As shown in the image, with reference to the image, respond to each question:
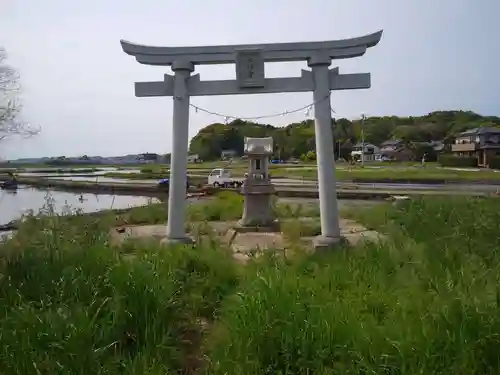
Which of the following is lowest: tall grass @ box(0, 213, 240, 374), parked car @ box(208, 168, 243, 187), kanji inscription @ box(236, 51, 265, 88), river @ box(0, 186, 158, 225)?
river @ box(0, 186, 158, 225)

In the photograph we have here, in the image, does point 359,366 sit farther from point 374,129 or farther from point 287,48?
point 374,129

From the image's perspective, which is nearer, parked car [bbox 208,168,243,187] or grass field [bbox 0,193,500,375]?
grass field [bbox 0,193,500,375]

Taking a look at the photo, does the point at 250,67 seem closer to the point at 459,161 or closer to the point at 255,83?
the point at 255,83

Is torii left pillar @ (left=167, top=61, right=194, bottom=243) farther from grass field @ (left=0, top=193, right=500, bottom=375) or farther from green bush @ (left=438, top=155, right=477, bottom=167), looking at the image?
green bush @ (left=438, top=155, right=477, bottom=167)

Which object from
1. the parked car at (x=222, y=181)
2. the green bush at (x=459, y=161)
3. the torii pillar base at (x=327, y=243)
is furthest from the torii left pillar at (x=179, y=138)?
the green bush at (x=459, y=161)

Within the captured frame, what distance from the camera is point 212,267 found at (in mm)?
6402

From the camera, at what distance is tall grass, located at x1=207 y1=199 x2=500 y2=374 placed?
11.5 feet

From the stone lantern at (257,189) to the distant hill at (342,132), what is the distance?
42.4 m

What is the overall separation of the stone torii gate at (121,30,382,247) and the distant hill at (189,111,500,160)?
4572 cm

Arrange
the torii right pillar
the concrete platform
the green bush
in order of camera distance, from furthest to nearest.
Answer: the green bush → the concrete platform → the torii right pillar

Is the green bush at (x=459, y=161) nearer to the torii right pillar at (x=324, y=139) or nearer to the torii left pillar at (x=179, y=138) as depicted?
the torii right pillar at (x=324, y=139)

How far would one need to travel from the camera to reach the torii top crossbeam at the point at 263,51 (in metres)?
8.73

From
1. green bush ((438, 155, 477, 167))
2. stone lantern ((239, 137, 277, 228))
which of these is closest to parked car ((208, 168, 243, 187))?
stone lantern ((239, 137, 277, 228))

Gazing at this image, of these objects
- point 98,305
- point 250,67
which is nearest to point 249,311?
point 98,305
